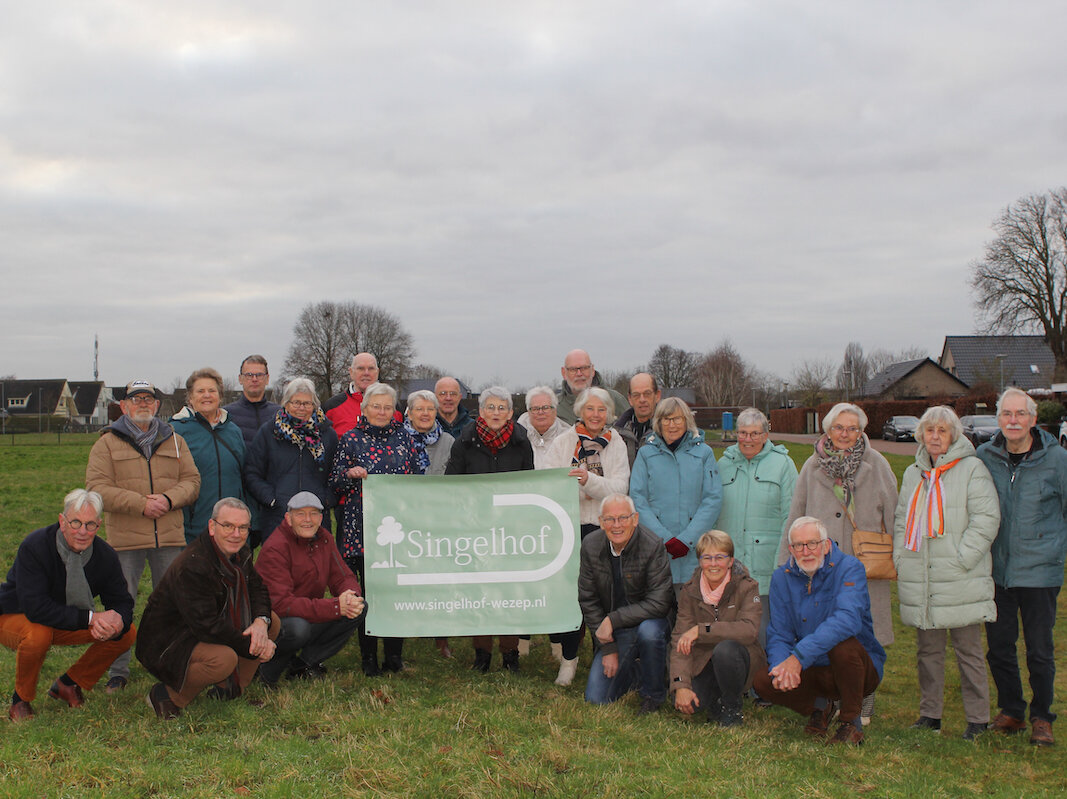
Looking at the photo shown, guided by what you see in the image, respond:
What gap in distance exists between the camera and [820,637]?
5.52 metres

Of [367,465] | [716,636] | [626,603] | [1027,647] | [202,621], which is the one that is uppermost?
[367,465]

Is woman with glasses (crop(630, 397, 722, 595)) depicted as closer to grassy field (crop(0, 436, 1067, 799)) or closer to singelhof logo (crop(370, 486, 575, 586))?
singelhof logo (crop(370, 486, 575, 586))

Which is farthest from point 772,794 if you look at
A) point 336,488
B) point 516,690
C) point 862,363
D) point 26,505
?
point 862,363

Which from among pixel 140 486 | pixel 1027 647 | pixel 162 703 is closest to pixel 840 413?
pixel 1027 647

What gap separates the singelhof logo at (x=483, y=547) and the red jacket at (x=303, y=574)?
Result: 319 mm

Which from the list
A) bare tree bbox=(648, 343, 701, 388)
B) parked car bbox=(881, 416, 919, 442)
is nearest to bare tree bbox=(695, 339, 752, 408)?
bare tree bbox=(648, 343, 701, 388)

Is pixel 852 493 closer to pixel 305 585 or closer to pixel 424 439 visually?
pixel 424 439

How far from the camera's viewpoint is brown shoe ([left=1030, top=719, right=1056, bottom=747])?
18.7 feet

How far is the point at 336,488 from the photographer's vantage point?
6789mm

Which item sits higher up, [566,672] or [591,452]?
[591,452]

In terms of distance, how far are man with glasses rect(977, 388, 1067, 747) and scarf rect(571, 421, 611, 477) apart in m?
2.77

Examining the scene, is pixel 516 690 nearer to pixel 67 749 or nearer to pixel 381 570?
pixel 381 570

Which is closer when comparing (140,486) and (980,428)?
(140,486)

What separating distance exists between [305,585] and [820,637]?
361 centimetres
